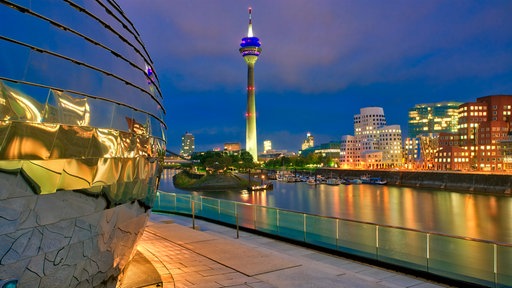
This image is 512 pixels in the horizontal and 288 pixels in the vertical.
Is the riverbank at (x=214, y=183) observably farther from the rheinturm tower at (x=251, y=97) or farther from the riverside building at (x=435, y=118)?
the riverside building at (x=435, y=118)

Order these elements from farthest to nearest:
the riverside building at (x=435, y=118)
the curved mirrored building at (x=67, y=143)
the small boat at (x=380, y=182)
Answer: the riverside building at (x=435, y=118), the small boat at (x=380, y=182), the curved mirrored building at (x=67, y=143)

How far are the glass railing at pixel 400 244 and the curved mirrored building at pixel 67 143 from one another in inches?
330

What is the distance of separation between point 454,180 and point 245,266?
87.2m

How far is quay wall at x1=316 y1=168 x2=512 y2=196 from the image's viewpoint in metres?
77.2

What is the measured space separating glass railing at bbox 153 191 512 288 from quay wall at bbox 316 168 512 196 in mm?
72624


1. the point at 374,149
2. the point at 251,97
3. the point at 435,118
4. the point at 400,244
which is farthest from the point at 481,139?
the point at 400,244

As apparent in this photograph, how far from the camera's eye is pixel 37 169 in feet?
10.5

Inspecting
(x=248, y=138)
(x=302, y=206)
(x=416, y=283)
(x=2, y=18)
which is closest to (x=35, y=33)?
(x=2, y=18)

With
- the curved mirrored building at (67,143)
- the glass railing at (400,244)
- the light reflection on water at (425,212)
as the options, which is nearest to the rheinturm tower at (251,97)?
the light reflection on water at (425,212)

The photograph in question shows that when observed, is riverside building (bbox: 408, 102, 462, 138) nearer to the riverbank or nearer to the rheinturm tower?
the rheinturm tower

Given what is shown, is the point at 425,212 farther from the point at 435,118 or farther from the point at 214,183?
the point at 435,118

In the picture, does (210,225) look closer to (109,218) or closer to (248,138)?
(109,218)

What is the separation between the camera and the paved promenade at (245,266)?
9.20 metres

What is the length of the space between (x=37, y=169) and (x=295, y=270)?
800 centimetres
